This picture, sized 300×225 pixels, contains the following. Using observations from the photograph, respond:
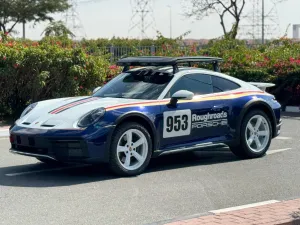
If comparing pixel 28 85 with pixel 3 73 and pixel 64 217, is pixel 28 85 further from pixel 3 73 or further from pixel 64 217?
pixel 64 217

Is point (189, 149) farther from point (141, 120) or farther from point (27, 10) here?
point (27, 10)

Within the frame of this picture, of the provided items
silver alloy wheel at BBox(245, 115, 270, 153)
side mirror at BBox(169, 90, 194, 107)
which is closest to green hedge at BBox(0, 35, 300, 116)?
silver alloy wheel at BBox(245, 115, 270, 153)

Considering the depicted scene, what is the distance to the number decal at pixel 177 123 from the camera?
29.9ft

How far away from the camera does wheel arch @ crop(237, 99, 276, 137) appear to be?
32.8ft

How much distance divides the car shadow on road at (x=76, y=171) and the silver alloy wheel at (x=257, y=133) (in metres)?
0.39

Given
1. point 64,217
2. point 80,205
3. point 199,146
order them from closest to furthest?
point 64,217 < point 80,205 < point 199,146

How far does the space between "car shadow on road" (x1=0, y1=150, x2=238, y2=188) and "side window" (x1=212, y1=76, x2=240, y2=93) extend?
112 centimetres

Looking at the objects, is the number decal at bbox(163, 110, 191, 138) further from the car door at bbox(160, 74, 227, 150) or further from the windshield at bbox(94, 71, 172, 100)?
the windshield at bbox(94, 71, 172, 100)

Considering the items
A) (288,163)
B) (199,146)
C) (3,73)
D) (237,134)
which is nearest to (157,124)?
(199,146)

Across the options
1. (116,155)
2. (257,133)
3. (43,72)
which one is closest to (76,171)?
(116,155)

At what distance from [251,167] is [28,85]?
7.43 m

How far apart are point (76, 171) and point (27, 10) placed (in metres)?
52.2

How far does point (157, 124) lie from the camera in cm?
901

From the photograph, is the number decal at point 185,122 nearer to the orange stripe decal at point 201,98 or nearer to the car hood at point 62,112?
the orange stripe decal at point 201,98
